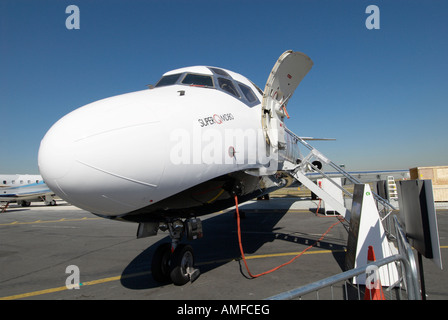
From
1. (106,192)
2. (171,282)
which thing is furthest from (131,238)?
(106,192)

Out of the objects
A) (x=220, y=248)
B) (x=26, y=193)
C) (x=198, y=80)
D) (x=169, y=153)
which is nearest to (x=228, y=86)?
(x=198, y=80)

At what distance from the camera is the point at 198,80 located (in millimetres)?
5023

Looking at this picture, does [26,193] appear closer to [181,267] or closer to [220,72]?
[181,267]

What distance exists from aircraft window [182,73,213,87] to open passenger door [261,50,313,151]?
124 centimetres

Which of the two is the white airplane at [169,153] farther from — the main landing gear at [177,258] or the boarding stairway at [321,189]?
the boarding stairway at [321,189]

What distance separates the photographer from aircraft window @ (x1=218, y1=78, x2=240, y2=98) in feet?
17.0

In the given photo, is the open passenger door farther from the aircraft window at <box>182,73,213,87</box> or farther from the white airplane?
the aircraft window at <box>182,73,213,87</box>

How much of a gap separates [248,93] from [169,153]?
3.09 m

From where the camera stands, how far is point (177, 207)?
414 centimetres

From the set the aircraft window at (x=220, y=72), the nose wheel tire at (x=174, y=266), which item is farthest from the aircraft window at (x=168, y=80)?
the nose wheel tire at (x=174, y=266)

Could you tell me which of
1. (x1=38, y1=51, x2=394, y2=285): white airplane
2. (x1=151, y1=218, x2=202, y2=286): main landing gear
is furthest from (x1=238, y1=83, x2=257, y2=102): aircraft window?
(x1=151, y1=218, x2=202, y2=286): main landing gear

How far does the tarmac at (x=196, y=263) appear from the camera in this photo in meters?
4.79
